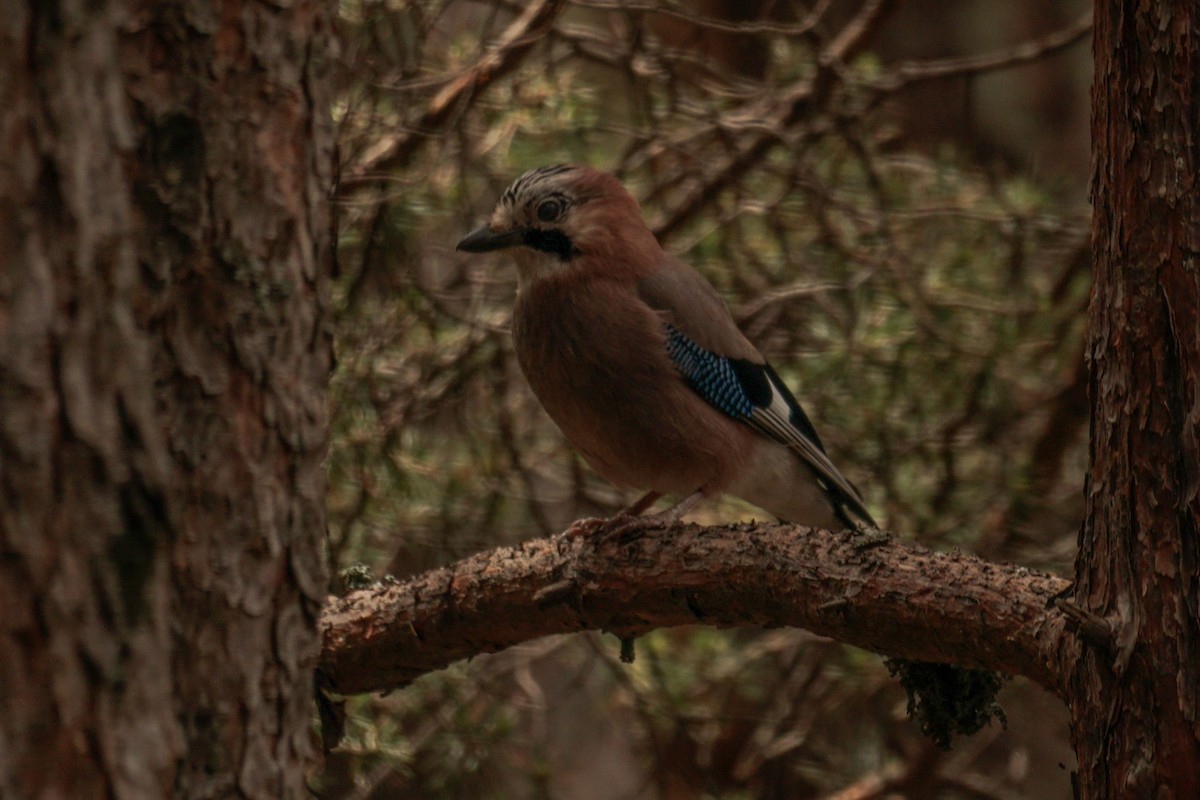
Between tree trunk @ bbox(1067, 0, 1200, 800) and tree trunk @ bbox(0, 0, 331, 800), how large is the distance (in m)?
1.29

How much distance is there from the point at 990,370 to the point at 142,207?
3864mm

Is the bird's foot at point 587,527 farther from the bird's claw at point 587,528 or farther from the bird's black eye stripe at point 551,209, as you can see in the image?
the bird's black eye stripe at point 551,209

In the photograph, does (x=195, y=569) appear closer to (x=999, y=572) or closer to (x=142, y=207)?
(x=142, y=207)

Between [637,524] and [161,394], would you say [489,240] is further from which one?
[161,394]

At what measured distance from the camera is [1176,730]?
229cm

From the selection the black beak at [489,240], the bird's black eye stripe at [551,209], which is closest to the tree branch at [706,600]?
the black beak at [489,240]

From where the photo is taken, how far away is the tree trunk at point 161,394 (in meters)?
1.77

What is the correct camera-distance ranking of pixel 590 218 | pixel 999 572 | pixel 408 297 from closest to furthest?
pixel 999 572 → pixel 590 218 → pixel 408 297

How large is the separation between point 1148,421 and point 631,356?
1918mm

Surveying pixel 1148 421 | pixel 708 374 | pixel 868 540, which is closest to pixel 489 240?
pixel 708 374

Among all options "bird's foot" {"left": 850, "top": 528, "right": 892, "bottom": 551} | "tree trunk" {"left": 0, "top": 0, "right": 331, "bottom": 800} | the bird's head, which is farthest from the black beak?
"tree trunk" {"left": 0, "top": 0, "right": 331, "bottom": 800}

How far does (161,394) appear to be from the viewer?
1.99 metres

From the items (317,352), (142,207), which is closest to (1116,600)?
(317,352)

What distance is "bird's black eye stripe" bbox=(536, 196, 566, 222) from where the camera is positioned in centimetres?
422
